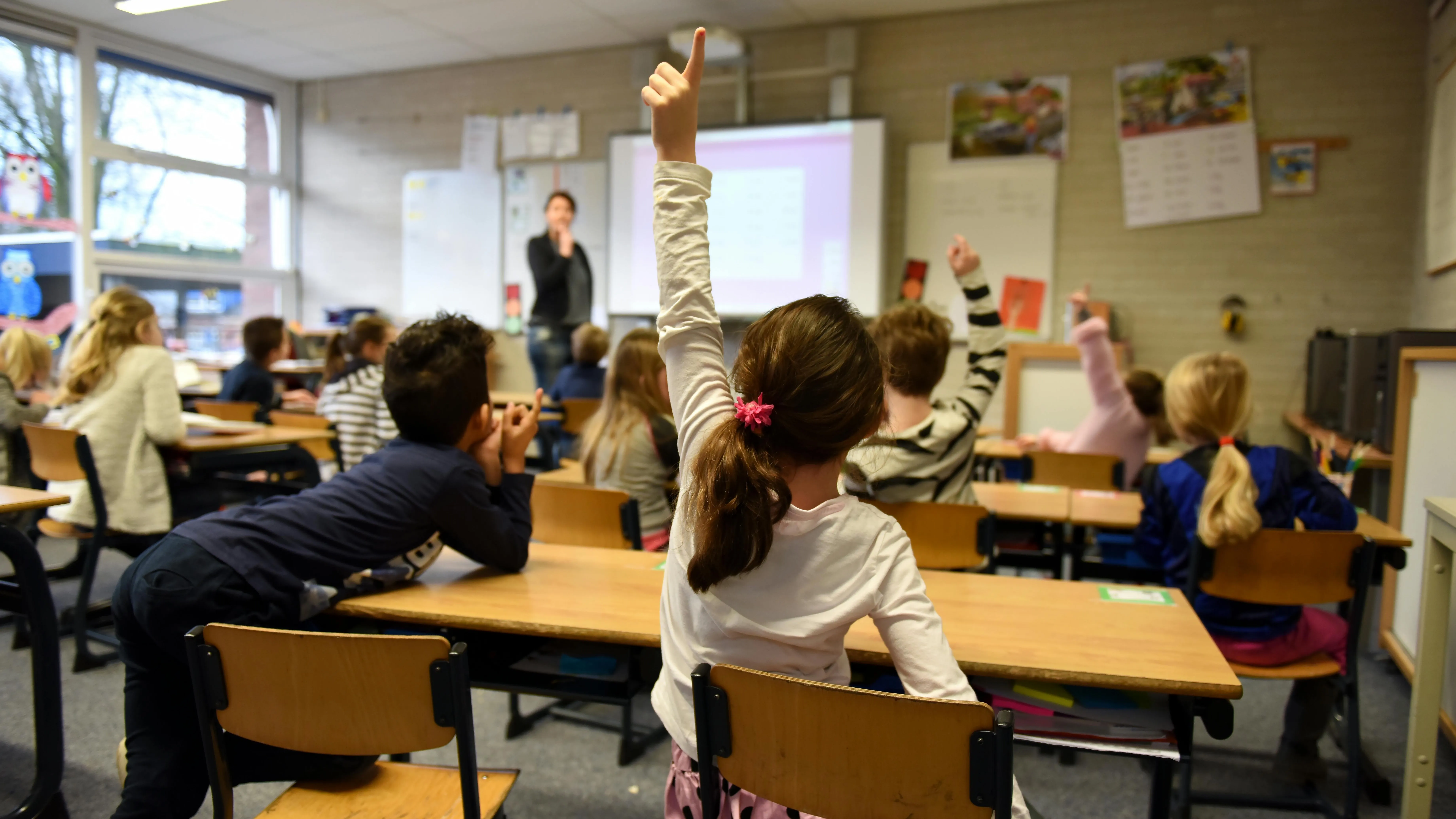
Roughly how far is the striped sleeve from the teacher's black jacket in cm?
416

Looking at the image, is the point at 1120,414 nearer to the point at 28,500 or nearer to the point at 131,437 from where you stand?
the point at 28,500

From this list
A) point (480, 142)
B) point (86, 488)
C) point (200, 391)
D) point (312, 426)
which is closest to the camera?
point (86, 488)

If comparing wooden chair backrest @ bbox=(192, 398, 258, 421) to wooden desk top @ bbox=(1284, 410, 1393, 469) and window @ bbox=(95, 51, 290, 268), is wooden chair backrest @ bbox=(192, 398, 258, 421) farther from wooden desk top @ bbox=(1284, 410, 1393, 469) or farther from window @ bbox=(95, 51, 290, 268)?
wooden desk top @ bbox=(1284, 410, 1393, 469)

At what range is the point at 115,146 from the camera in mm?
6105

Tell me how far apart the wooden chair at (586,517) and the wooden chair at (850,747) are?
3.55ft

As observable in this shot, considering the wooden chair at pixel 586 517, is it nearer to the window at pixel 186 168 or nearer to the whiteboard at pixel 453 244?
the whiteboard at pixel 453 244

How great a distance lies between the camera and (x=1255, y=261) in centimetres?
488

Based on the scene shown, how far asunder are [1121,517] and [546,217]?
16.5ft

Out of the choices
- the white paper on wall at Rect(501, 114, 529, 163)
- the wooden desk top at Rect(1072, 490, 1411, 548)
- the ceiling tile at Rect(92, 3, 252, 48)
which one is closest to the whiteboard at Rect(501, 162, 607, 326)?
the white paper on wall at Rect(501, 114, 529, 163)

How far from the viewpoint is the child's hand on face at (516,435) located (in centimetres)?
164

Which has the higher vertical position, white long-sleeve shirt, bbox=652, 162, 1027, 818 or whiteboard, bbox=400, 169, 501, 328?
whiteboard, bbox=400, 169, 501, 328

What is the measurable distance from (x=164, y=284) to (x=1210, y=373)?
702cm

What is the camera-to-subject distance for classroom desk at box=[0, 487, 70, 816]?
1.68 m

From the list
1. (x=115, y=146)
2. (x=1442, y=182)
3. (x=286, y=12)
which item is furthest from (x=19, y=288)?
(x=1442, y=182)
